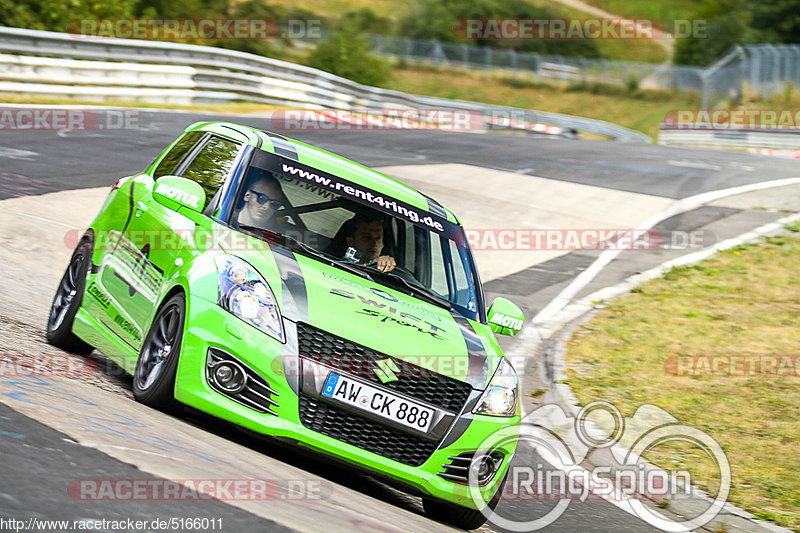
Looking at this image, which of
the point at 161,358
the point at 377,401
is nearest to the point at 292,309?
the point at 377,401

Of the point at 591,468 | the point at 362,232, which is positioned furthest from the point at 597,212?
the point at 362,232

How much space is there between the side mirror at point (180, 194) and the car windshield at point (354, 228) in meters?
0.23

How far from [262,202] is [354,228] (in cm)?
60

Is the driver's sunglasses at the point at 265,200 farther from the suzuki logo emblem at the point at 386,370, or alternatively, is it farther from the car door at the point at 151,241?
the suzuki logo emblem at the point at 386,370

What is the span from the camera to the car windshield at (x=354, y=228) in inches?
245

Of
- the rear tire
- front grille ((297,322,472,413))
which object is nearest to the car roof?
the rear tire

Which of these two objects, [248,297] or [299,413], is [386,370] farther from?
[248,297]

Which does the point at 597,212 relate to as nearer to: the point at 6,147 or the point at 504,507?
the point at 6,147

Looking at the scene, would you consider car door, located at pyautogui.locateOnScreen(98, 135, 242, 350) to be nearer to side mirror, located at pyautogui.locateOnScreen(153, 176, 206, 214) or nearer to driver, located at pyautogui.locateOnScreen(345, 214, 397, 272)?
side mirror, located at pyautogui.locateOnScreen(153, 176, 206, 214)

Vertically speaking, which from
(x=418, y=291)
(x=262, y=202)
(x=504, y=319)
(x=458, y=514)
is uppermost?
(x=262, y=202)

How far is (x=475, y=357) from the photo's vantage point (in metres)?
5.64

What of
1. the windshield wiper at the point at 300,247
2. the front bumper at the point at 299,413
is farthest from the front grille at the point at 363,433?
the windshield wiper at the point at 300,247

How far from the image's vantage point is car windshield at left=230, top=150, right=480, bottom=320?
6227 mm

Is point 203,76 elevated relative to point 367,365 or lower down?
elevated
